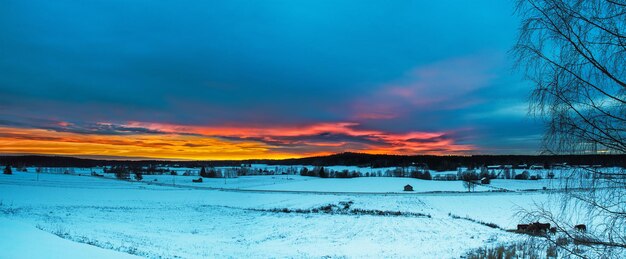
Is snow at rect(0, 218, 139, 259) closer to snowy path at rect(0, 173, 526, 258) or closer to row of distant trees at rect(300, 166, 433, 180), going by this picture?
snowy path at rect(0, 173, 526, 258)

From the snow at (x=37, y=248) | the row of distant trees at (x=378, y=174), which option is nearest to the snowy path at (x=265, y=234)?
the snow at (x=37, y=248)

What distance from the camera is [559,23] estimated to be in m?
5.26

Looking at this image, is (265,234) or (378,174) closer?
(265,234)

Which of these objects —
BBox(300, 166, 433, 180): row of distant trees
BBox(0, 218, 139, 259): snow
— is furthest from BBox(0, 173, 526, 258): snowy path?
BBox(300, 166, 433, 180): row of distant trees

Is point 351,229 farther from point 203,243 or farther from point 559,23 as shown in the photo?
point 559,23

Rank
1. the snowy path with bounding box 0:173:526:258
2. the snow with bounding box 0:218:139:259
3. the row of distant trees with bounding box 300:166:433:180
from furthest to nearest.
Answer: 1. the row of distant trees with bounding box 300:166:433:180
2. the snowy path with bounding box 0:173:526:258
3. the snow with bounding box 0:218:139:259

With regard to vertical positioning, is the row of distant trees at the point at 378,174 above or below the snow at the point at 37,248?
below

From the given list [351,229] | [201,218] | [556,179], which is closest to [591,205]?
[556,179]

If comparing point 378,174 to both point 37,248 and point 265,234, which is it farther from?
point 37,248

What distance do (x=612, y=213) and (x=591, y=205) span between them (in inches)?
9.6

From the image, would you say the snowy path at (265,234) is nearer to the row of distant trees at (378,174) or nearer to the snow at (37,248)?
the snow at (37,248)

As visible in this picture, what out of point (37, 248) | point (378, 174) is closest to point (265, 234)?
point (37, 248)

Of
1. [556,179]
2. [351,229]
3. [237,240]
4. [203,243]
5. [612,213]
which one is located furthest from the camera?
[351,229]

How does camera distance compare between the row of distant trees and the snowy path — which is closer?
the snowy path
